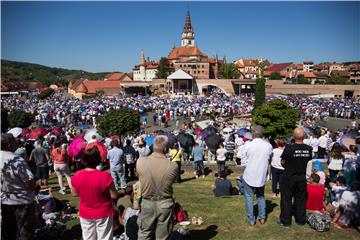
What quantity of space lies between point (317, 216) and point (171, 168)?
2762 mm

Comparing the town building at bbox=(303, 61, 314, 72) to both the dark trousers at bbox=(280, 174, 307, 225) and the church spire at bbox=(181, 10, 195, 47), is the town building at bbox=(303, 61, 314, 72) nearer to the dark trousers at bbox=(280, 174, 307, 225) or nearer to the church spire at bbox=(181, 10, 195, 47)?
the church spire at bbox=(181, 10, 195, 47)

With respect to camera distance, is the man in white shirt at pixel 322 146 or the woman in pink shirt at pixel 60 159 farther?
the man in white shirt at pixel 322 146

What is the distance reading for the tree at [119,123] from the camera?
19.2 m

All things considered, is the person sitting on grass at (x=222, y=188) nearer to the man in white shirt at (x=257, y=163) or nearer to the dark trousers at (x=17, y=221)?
the man in white shirt at (x=257, y=163)

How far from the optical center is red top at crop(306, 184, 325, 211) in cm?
556

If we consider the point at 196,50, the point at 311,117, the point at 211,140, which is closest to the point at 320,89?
the point at 311,117

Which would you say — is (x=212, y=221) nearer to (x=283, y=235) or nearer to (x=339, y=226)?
(x=283, y=235)

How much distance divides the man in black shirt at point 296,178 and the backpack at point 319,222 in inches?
4.6

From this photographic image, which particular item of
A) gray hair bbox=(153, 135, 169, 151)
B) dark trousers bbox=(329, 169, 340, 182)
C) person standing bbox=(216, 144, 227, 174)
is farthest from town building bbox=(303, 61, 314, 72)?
gray hair bbox=(153, 135, 169, 151)

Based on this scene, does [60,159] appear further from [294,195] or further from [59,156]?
[294,195]

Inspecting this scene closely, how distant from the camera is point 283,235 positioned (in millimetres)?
4848

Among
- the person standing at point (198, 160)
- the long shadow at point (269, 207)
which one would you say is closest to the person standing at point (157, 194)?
the long shadow at point (269, 207)

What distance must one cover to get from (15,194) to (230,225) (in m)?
3.27

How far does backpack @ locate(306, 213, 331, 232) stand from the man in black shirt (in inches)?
4.6
